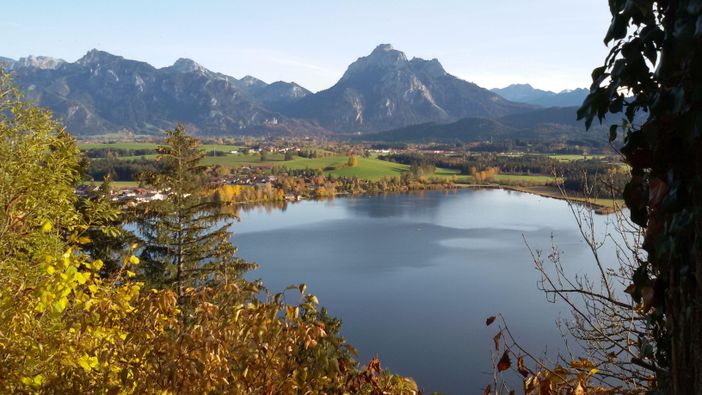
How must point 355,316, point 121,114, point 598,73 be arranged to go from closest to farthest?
point 598,73 → point 355,316 → point 121,114

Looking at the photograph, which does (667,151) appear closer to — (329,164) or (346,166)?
(346,166)

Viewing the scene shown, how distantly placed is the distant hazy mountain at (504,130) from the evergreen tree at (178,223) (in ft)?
342

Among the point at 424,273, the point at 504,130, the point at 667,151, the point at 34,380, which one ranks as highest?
the point at 504,130

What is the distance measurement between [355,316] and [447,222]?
2234 centimetres

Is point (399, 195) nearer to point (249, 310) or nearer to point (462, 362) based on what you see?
point (462, 362)

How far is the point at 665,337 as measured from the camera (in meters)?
1.45

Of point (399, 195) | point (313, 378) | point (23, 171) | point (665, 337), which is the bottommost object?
point (399, 195)

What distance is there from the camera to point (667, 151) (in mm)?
1238

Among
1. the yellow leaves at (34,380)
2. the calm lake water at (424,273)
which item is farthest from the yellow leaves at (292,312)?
the calm lake water at (424,273)

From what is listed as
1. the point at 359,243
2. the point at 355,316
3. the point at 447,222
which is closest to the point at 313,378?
the point at 355,316

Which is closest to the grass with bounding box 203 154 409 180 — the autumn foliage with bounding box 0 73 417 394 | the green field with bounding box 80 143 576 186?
the green field with bounding box 80 143 576 186

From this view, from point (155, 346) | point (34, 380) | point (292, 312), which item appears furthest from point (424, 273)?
point (34, 380)

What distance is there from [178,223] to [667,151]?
11941mm

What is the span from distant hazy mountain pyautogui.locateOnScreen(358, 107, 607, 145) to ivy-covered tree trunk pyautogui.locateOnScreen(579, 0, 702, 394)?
112 meters
